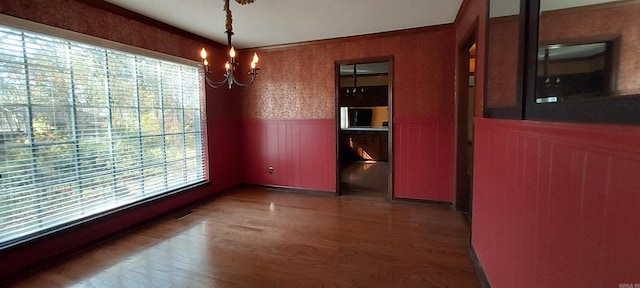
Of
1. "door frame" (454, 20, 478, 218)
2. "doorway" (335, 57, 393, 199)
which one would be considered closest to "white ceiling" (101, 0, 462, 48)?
"door frame" (454, 20, 478, 218)

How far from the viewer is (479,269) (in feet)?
6.84

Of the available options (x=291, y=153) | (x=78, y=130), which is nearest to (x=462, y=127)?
(x=291, y=153)

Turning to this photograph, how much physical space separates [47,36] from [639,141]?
3.67 metres

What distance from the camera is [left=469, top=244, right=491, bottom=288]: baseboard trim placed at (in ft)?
6.28

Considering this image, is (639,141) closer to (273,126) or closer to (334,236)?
(334,236)

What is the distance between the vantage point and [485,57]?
80.8 inches

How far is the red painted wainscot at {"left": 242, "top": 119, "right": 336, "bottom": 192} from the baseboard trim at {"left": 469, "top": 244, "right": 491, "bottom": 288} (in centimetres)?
229

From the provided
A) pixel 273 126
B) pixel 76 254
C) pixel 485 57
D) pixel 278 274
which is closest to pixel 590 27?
pixel 485 57

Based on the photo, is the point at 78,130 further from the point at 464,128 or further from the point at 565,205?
the point at 464,128

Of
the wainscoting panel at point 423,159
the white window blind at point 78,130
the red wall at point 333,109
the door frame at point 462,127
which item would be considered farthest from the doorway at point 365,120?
the white window blind at point 78,130

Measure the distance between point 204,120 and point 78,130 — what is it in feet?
5.34

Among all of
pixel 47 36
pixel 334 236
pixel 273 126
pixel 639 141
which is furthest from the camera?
pixel 273 126

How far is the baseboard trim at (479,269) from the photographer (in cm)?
191

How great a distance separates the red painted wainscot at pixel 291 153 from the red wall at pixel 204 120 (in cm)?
28
